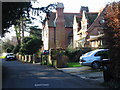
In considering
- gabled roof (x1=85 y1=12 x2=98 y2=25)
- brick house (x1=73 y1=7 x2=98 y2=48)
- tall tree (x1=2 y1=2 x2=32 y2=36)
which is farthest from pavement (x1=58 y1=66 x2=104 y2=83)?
gabled roof (x1=85 y1=12 x2=98 y2=25)

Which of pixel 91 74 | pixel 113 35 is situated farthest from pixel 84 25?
pixel 113 35

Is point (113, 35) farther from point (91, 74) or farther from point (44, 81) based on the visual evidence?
point (91, 74)

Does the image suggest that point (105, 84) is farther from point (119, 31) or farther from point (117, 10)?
point (117, 10)

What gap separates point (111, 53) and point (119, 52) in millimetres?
638

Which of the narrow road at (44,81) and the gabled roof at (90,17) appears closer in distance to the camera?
the narrow road at (44,81)

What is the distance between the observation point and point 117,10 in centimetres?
1060

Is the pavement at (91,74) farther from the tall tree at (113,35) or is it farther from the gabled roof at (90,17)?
the gabled roof at (90,17)

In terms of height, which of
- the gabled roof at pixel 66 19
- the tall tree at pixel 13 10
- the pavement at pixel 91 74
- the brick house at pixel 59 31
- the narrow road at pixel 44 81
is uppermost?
the gabled roof at pixel 66 19

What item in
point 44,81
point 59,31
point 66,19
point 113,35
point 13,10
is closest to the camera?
point 113,35

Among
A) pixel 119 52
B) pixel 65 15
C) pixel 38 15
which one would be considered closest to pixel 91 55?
pixel 38 15

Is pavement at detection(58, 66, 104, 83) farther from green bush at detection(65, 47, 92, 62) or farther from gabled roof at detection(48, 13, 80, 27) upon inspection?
gabled roof at detection(48, 13, 80, 27)

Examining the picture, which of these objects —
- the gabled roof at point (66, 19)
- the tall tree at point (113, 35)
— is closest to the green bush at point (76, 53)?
the tall tree at point (113, 35)

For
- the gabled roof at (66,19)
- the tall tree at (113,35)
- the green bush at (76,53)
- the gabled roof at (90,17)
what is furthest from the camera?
the gabled roof at (66,19)

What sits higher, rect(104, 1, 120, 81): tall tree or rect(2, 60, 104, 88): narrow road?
rect(104, 1, 120, 81): tall tree
